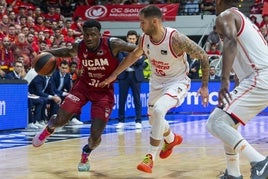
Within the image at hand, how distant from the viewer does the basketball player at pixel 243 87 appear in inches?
216

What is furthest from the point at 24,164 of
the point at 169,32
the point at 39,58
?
the point at 169,32

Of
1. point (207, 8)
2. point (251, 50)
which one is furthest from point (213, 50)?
point (251, 50)

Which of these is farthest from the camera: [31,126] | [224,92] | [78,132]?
[31,126]

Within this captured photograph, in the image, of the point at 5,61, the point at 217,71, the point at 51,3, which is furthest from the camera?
the point at 51,3

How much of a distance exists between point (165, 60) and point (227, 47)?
1823mm

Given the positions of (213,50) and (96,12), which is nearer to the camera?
(213,50)

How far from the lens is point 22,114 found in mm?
13062

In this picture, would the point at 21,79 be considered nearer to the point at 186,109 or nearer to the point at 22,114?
the point at 22,114

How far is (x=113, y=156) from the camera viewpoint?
8570 millimetres

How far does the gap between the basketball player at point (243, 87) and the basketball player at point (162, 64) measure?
44.1 inches

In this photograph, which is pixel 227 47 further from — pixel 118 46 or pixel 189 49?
pixel 118 46

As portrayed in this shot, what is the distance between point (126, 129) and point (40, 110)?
1.79 metres

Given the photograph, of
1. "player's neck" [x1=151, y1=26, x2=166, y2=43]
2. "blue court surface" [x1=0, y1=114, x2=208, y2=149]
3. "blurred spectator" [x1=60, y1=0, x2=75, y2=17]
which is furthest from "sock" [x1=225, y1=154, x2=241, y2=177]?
"blurred spectator" [x1=60, y1=0, x2=75, y2=17]

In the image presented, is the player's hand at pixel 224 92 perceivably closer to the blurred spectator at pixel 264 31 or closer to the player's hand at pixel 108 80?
the player's hand at pixel 108 80
